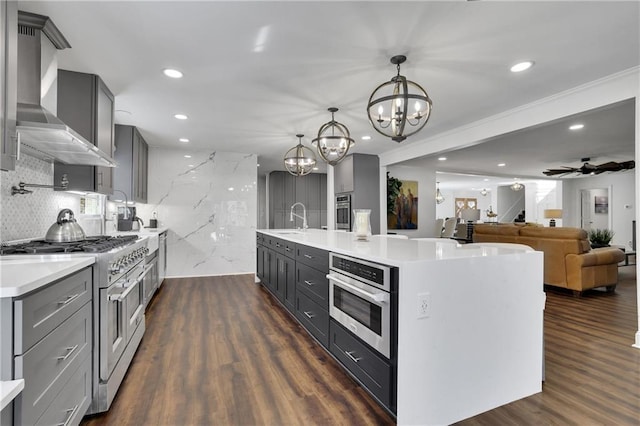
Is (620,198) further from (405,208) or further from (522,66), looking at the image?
(522,66)

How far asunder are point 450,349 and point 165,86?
132 inches

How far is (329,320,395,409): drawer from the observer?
5.63 ft

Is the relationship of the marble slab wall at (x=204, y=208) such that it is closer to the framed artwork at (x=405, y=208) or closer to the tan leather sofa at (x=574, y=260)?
the framed artwork at (x=405, y=208)

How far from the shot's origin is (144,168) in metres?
5.48

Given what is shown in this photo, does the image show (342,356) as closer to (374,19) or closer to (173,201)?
(374,19)

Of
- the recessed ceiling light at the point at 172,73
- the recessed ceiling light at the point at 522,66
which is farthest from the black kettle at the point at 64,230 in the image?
→ the recessed ceiling light at the point at 522,66

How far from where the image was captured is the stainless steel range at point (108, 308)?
5.98 ft

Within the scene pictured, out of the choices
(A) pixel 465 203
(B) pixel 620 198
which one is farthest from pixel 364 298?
(A) pixel 465 203

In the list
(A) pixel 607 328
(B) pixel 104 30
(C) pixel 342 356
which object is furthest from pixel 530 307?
(B) pixel 104 30

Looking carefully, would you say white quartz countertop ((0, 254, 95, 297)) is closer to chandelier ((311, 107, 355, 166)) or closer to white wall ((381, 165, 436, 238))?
chandelier ((311, 107, 355, 166))

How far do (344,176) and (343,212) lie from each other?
2.51 feet

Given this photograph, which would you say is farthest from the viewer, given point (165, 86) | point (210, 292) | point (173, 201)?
point (173, 201)

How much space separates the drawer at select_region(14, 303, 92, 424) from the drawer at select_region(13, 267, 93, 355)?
4cm

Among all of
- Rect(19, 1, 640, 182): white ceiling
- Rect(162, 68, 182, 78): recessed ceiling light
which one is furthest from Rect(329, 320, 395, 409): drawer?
Rect(162, 68, 182, 78): recessed ceiling light
